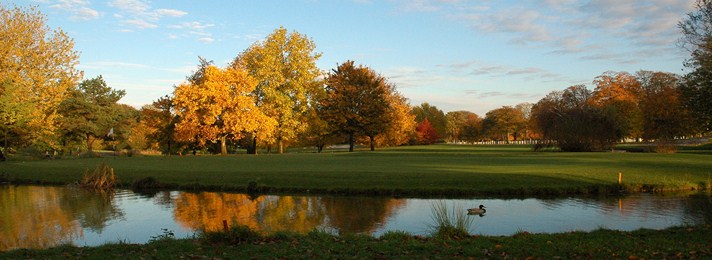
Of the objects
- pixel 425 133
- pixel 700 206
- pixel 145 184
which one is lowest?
pixel 700 206

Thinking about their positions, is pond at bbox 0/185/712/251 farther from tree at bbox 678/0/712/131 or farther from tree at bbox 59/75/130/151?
tree at bbox 59/75/130/151

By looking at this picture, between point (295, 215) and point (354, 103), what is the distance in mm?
42855

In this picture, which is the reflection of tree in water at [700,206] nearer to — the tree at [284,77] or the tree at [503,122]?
the tree at [284,77]

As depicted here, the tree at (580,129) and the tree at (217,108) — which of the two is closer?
the tree at (217,108)

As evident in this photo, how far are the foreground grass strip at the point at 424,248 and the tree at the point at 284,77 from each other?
44031 millimetres

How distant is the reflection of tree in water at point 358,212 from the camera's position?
16.2 metres

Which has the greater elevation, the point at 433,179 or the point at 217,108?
the point at 217,108

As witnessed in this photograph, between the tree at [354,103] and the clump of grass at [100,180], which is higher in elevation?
the tree at [354,103]

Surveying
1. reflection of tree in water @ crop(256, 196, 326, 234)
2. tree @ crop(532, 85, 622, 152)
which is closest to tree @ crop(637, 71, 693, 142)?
tree @ crop(532, 85, 622, 152)

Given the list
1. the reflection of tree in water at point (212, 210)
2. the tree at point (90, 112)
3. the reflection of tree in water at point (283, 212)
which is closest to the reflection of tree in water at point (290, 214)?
the reflection of tree in water at point (283, 212)

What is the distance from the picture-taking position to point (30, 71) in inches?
1523

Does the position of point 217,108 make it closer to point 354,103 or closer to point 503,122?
point 354,103

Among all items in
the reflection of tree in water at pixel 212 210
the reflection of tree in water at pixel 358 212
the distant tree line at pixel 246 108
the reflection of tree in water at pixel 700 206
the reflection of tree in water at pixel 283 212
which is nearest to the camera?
the reflection of tree in water at pixel 358 212

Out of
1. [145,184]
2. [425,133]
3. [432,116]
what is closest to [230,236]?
[145,184]
